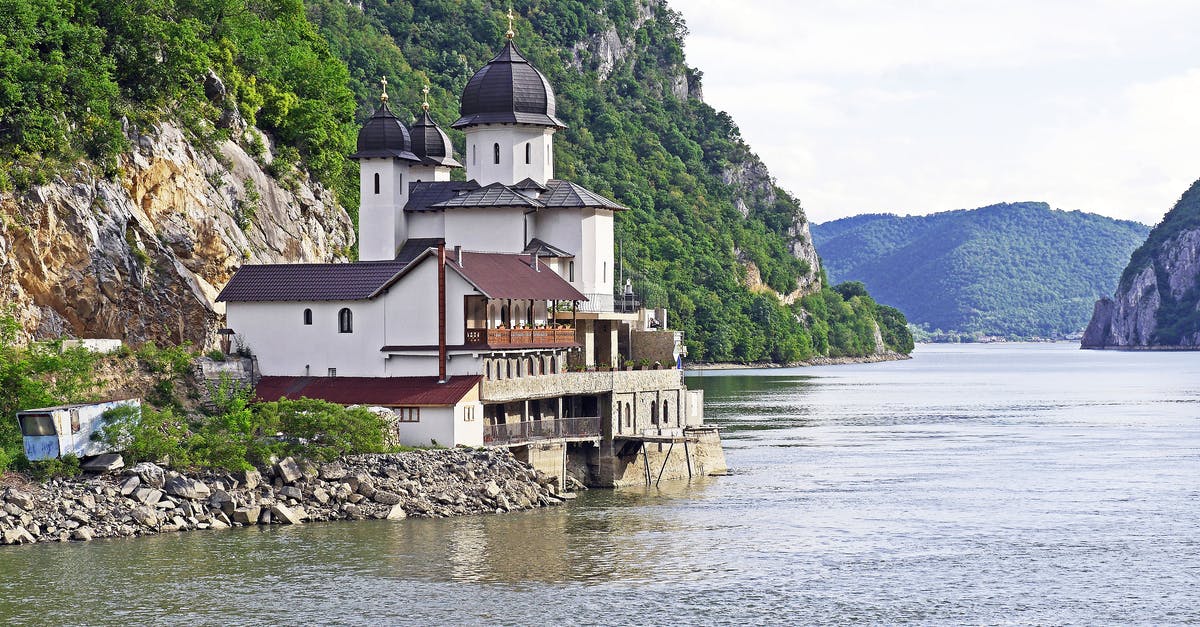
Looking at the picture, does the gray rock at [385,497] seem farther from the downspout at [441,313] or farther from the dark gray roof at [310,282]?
the dark gray roof at [310,282]

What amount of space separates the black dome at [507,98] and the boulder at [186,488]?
1107 inches

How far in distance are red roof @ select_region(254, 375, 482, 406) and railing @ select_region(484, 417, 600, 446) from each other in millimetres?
2237

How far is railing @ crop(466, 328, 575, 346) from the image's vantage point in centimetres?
6456

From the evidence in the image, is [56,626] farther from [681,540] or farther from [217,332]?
[217,332]

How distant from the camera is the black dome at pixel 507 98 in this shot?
263ft

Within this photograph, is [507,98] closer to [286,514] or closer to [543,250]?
[543,250]

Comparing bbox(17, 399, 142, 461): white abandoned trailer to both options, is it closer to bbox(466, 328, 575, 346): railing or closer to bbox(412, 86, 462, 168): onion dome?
bbox(466, 328, 575, 346): railing

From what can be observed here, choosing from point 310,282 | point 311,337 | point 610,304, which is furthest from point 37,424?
point 610,304

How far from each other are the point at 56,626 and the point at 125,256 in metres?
34.8

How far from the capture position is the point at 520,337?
66812 mm

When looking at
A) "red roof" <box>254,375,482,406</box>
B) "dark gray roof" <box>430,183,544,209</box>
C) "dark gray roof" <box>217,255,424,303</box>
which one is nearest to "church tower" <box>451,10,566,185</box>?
"dark gray roof" <box>430,183,544,209</box>

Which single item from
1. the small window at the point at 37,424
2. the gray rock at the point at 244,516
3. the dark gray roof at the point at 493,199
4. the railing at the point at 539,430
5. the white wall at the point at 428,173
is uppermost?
the white wall at the point at 428,173

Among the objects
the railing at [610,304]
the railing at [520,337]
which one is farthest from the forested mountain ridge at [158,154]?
the railing at [520,337]

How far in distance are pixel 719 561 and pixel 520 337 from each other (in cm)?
1622
